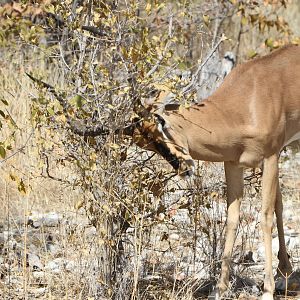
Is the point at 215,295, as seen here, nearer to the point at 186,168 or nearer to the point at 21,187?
the point at 186,168

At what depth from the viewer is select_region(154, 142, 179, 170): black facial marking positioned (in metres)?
5.48

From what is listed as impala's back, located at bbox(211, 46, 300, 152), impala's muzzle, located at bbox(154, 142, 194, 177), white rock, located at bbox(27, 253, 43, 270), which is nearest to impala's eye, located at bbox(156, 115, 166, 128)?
impala's muzzle, located at bbox(154, 142, 194, 177)

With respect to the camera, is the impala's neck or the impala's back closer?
the impala's neck

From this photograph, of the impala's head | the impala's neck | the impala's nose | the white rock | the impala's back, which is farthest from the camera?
the white rock

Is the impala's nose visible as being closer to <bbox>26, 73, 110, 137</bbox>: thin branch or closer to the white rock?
<bbox>26, 73, 110, 137</bbox>: thin branch

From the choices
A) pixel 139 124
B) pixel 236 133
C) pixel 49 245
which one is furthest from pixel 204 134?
pixel 49 245

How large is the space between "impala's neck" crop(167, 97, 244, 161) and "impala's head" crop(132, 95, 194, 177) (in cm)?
18

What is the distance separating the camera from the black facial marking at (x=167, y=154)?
548cm

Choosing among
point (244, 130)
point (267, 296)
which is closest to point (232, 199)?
point (244, 130)

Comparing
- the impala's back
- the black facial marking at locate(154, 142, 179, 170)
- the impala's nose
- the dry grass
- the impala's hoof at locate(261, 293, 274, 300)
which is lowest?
the impala's hoof at locate(261, 293, 274, 300)

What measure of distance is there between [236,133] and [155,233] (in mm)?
1113

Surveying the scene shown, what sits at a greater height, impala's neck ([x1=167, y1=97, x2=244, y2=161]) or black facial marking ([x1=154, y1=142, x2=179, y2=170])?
impala's neck ([x1=167, y1=97, x2=244, y2=161])

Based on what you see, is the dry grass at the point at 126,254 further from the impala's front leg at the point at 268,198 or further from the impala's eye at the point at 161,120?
the impala's eye at the point at 161,120

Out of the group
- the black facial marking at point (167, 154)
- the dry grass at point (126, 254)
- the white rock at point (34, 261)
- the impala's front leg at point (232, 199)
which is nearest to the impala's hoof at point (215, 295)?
the dry grass at point (126, 254)
